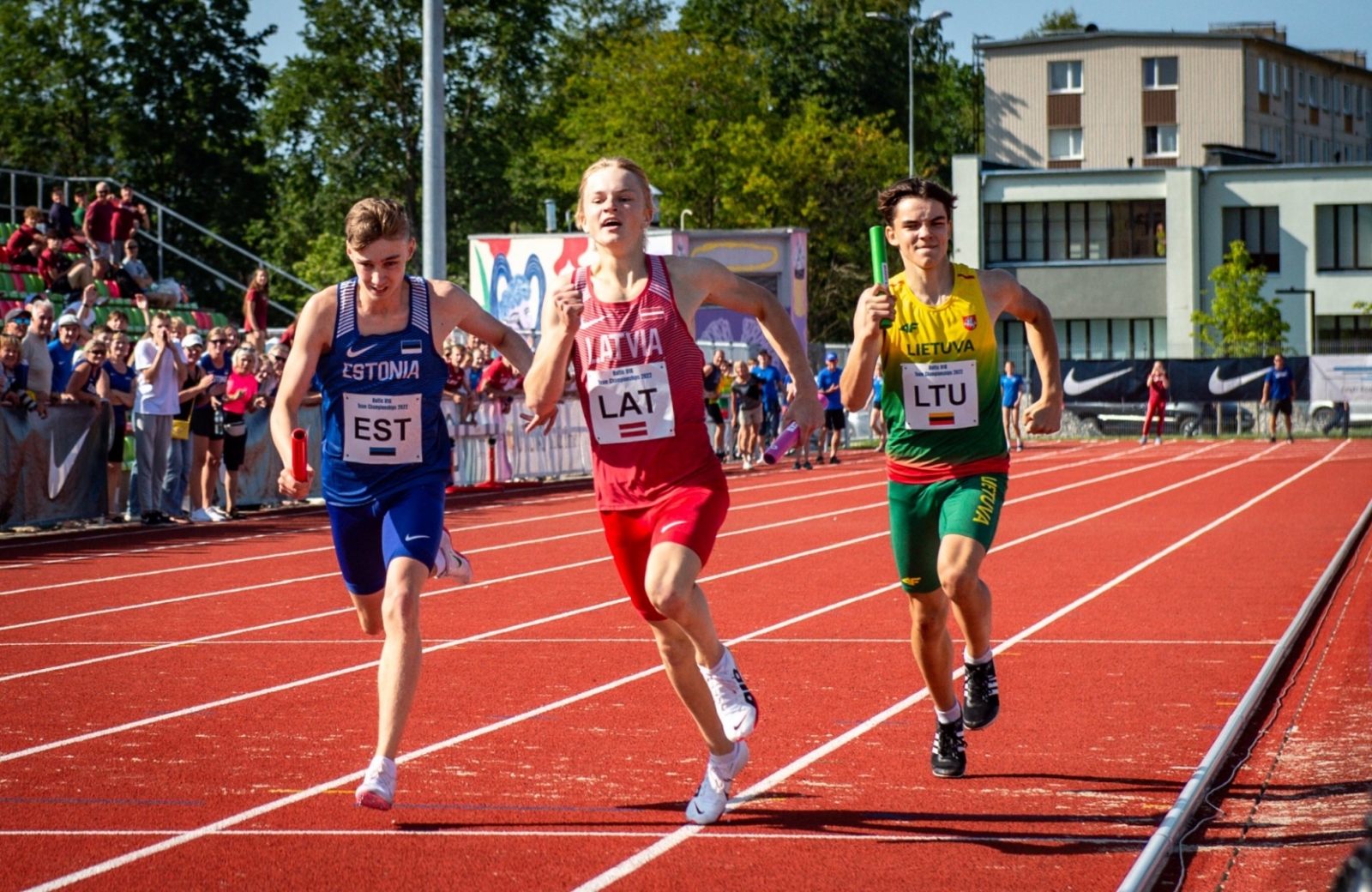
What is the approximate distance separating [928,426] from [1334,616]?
5.28 meters

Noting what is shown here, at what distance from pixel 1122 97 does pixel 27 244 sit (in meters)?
56.4

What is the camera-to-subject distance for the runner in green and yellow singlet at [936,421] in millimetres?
6410

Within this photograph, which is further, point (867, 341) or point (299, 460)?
point (867, 341)

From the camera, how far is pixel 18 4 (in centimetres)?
5691

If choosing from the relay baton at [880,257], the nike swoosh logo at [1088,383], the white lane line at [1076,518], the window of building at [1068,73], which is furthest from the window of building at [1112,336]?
the relay baton at [880,257]

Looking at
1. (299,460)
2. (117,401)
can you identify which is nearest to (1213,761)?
(299,460)

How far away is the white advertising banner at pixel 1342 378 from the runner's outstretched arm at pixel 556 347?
4186 centimetres

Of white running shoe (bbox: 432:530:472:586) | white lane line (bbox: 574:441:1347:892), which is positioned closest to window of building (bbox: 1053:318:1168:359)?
white lane line (bbox: 574:441:1347:892)

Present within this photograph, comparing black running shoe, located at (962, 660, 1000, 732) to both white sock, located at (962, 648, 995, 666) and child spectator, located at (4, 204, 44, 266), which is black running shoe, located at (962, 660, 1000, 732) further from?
child spectator, located at (4, 204, 44, 266)

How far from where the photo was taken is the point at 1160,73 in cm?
7300

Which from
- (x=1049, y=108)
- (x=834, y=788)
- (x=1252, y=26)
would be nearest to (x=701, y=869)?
(x=834, y=788)

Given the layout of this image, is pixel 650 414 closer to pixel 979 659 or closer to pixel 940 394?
pixel 940 394

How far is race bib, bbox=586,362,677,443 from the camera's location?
5.68 meters

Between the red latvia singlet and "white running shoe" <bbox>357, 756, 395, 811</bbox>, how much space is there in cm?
110
